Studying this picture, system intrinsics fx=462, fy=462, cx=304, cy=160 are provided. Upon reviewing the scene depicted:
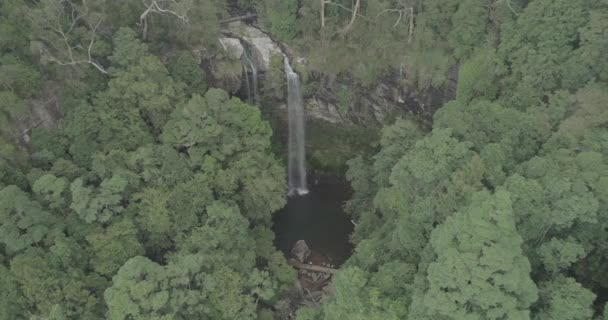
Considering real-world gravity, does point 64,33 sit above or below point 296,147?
above

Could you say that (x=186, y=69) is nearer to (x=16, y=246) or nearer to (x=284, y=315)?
(x=16, y=246)

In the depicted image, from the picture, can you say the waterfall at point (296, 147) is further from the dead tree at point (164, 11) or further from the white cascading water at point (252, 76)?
the dead tree at point (164, 11)

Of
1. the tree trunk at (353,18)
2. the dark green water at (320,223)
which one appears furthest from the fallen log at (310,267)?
the tree trunk at (353,18)

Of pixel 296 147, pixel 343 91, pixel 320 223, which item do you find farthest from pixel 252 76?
pixel 320 223

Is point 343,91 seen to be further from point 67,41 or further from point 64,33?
point 64,33

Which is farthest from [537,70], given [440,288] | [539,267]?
[440,288]

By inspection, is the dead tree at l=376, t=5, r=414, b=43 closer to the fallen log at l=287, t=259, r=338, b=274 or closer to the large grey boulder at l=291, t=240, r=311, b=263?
the large grey boulder at l=291, t=240, r=311, b=263

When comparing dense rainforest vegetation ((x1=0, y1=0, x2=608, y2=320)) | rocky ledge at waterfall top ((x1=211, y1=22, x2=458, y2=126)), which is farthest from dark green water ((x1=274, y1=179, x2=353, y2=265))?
rocky ledge at waterfall top ((x1=211, y1=22, x2=458, y2=126))
